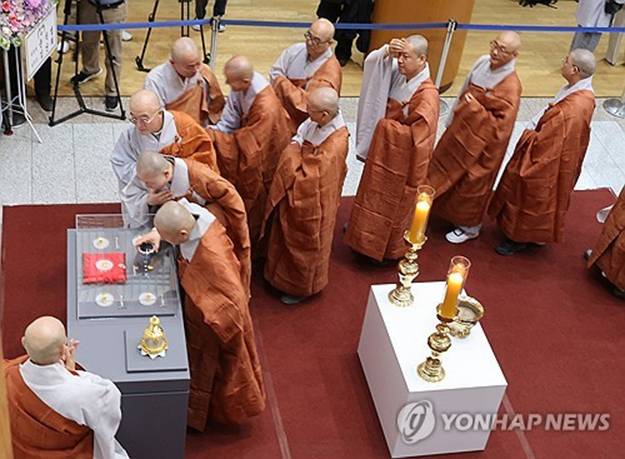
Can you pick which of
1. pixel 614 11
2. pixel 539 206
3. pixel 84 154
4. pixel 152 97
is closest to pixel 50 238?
pixel 84 154

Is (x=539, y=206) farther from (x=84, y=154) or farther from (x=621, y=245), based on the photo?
(x=84, y=154)

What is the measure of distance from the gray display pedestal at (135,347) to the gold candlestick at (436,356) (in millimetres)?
1323

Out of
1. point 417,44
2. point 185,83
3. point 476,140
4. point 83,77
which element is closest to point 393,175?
point 476,140

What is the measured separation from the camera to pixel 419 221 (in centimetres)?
480

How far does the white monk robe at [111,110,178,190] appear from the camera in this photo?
517 cm

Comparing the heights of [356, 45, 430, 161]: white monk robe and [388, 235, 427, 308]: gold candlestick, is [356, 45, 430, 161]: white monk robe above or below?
above

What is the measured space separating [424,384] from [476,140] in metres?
2.07

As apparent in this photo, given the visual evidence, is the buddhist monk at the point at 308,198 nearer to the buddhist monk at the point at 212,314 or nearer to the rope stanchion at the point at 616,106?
the buddhist monk at the point at 212,314

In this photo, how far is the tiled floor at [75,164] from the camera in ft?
22.3

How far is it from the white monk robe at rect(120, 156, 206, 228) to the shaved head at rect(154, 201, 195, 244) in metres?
0.61

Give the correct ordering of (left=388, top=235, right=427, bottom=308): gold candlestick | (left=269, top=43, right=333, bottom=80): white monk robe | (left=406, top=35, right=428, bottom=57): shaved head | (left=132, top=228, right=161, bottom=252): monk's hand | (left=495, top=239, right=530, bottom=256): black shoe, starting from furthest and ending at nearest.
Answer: (left=495, top=239, right=530, bottom=256): black shoe
(left=269, top=43, right=333, bottom=80): white monk robe
(left=406, top=35, right=428, bottom=57): shaved head
(left=388, top=235, right=427, bottom=308): gold candlestick
(left=132, top=228, right=161, bottom=252): monk's hand

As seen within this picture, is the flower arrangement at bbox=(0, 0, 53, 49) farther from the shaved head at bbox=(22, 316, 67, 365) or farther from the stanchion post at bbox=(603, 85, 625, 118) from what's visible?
the stanchion post at bbox=(603, 85, 625, 118)

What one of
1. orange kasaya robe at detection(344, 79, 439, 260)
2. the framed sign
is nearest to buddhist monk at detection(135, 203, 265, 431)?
orange kasaya robe at detection(344, 79, 439, 260)

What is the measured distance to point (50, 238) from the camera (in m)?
6.22
